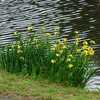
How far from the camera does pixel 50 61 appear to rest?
10062 mm

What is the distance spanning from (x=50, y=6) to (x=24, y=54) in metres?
15.7

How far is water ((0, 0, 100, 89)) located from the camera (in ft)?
62.5

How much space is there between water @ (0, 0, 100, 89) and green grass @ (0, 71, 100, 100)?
16.5 feet

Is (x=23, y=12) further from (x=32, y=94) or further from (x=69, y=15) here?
(x=32, y=94)

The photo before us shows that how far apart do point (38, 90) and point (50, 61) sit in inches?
67.4

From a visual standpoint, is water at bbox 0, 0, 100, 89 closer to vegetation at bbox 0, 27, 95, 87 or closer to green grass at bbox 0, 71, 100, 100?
vegetation at bbox 0, 27, 95, 87

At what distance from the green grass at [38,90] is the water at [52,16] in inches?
198

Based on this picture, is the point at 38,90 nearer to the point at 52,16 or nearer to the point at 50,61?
the point at 50,61

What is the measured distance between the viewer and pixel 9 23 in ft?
70.7

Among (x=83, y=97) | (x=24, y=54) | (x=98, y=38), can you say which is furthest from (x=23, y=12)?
(x=83, y=97)

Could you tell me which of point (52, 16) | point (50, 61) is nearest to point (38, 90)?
point (50, 61)

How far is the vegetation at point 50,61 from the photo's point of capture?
32.4 feet

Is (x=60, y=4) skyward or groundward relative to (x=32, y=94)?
groundward

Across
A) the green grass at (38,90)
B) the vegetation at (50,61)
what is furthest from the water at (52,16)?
the green grass at (38,90)
